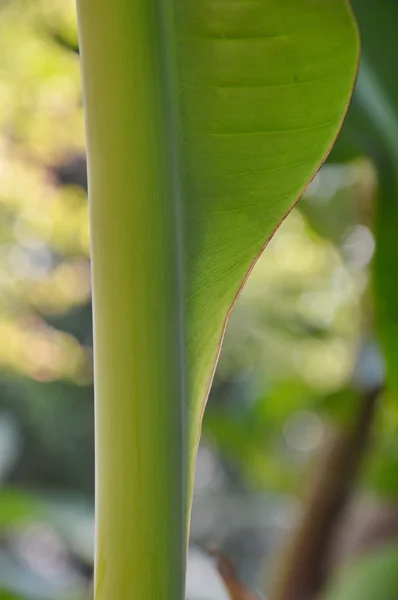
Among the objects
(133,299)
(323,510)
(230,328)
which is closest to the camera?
(133,299)

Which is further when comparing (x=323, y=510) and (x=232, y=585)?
(x=323, y=510)

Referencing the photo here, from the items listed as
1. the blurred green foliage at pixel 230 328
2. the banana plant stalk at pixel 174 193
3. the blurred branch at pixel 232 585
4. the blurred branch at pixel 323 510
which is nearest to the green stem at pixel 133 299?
the banana plant stalk at pixel 174 193

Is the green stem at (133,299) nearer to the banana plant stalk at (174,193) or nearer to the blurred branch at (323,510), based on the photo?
the banana plant stalk at (174,193)

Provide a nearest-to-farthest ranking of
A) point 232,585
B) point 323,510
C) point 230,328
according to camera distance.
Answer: point 232,585
point 323,510
point 230,328

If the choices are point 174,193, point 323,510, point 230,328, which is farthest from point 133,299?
point 230,328

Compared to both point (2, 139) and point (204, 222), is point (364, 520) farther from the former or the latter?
point (2, 139)

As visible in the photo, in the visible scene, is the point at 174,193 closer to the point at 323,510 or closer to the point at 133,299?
the point at 133,299

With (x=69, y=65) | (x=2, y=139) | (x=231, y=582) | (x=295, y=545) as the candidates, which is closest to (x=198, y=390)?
(x=231, y=582)
